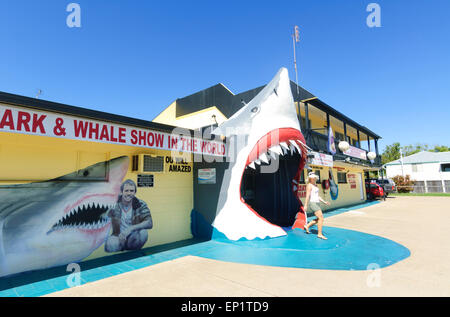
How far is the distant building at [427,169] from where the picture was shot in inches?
1209

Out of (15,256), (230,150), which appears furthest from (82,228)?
(230,150)

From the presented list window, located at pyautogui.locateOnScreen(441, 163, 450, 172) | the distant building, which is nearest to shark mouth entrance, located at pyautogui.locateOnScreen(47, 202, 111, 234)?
the distant building

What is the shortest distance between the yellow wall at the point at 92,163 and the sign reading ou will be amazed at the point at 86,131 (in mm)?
358

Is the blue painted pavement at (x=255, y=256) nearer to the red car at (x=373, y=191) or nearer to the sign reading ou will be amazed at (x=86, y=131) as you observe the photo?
the sign reading ou will be amazed at (x=86, y=131)

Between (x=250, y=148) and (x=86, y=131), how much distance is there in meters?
3.61

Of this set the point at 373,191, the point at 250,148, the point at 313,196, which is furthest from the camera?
the point at 373,191

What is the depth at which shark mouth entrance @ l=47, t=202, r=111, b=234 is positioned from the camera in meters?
4.51

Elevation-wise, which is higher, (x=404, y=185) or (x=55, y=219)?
(x=55, y=219)

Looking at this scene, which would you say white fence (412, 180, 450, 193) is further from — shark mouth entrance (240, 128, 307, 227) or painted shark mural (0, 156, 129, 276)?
painted shark mural (0, 156, 129, 276)

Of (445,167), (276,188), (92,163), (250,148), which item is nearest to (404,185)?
(445,167)

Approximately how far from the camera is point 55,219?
4.40m

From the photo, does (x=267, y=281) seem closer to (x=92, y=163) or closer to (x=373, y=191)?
(x=92, y=163)

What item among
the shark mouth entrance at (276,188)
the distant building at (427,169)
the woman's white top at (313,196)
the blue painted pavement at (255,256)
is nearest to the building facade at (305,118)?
the shark mouth entrance at (276,188)

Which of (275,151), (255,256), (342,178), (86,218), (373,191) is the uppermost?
(275,151)
